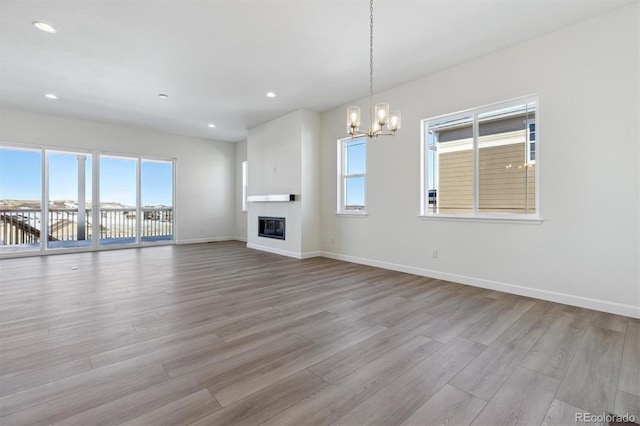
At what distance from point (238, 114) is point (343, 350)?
5608 millimetres

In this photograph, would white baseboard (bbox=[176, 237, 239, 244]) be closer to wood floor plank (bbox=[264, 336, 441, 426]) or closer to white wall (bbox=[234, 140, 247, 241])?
white wall (bbox=[234, 140, 247, 241])

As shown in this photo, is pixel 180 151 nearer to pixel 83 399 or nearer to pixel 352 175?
pixel 352 175

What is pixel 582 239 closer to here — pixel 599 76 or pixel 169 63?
pixel 599 76

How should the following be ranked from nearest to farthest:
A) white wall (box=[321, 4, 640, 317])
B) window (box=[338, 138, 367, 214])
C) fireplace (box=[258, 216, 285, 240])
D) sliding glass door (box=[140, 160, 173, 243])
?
white wall (box=[321, 4, 640, 317]), window (box=[338, 138, 367, 214]), fireplace (box=[258, 216, 285, 240]), sliding glass door (box=[140, 160, 173, 243])

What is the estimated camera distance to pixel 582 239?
311 centimetres

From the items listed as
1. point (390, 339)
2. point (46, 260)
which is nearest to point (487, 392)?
point (390, 339)

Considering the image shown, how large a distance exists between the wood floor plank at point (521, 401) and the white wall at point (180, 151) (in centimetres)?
825

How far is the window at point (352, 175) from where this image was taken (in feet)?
18.0

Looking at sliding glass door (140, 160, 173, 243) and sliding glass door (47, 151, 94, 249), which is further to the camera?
sliding glass door (140, 160, 173, 243)

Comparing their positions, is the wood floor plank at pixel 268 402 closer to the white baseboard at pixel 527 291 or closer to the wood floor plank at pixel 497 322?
the wood floor plank at pixel 497 322

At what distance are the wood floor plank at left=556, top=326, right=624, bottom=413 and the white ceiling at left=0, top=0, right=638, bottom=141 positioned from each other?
3150 millimetres

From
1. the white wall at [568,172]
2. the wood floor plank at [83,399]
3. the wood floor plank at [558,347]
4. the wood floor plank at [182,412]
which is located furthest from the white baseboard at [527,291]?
the wood floor plank at [83,399]

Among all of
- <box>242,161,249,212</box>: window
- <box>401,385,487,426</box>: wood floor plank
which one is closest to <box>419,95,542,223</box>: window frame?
<box>401,385,487,426</box>: wood floor plank

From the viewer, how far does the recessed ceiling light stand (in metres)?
3.10
